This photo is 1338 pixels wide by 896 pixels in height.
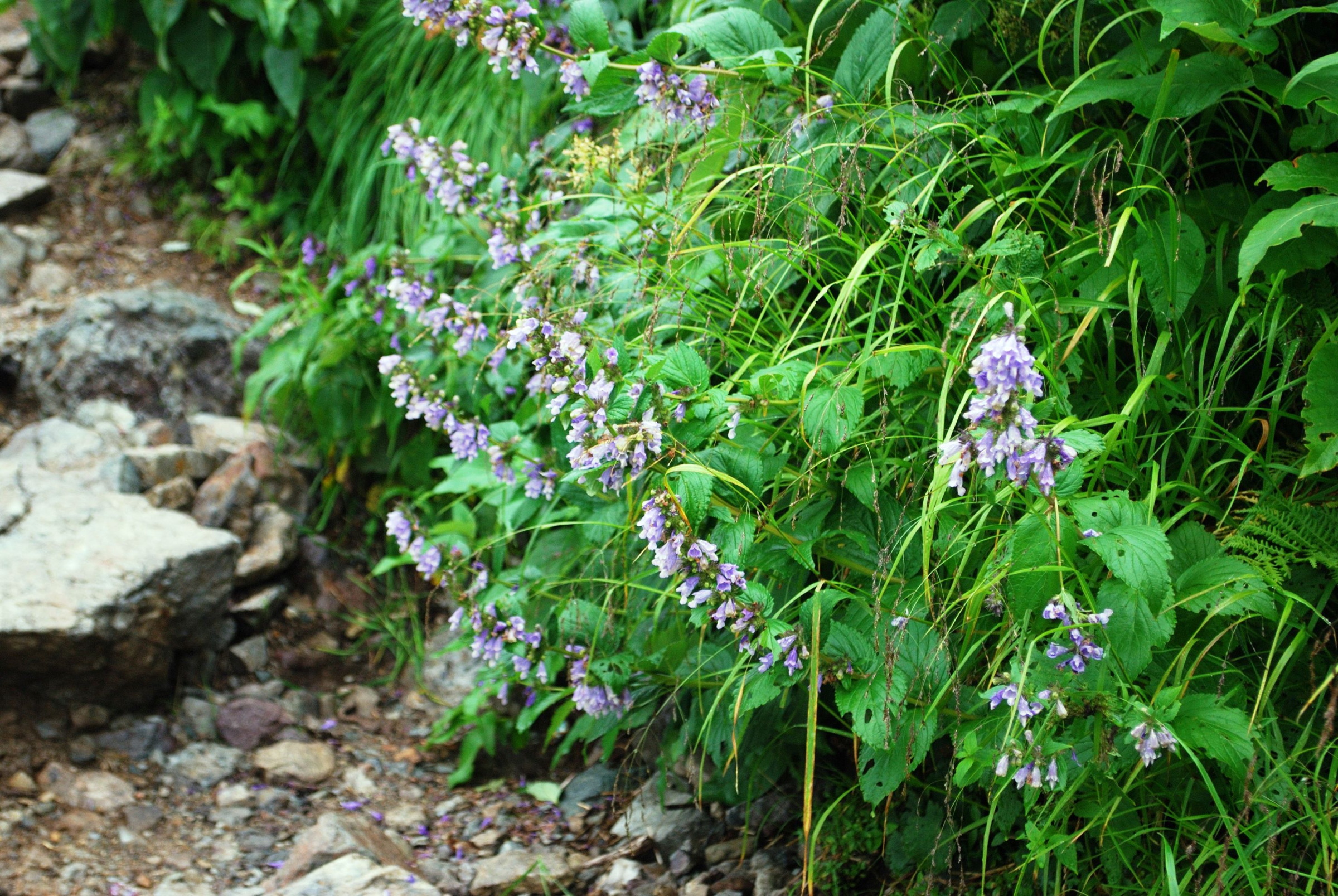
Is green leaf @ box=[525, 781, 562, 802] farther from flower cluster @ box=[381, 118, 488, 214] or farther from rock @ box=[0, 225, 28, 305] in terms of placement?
rock @ box=[0, 225, 28, 305]

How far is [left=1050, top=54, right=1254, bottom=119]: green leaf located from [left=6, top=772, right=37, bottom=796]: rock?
234 centimetres

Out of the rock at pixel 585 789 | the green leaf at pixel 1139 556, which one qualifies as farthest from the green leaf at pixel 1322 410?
the rock at pixel 585 789

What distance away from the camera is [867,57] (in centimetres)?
196

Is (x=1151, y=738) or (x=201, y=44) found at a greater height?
(x=201, y=44)

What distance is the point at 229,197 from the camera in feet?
13.0

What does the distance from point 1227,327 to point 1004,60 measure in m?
0.83

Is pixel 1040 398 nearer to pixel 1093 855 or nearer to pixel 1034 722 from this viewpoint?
pixel 1034 722

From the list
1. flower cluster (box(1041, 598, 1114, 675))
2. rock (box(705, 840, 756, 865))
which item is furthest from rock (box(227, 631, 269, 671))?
flower cluster (box(1041, 598, 1114, 675))

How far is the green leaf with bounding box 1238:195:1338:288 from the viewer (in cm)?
148

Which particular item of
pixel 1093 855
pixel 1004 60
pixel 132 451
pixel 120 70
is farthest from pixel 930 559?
pixel 120 70

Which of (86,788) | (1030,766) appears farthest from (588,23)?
(86,788)

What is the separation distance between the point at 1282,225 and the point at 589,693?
1.27m

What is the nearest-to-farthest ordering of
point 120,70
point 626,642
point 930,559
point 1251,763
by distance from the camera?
point 1251,763 → point 930,559 → point 626,642 → point 120,70

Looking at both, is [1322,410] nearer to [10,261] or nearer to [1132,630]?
[1132,630]
